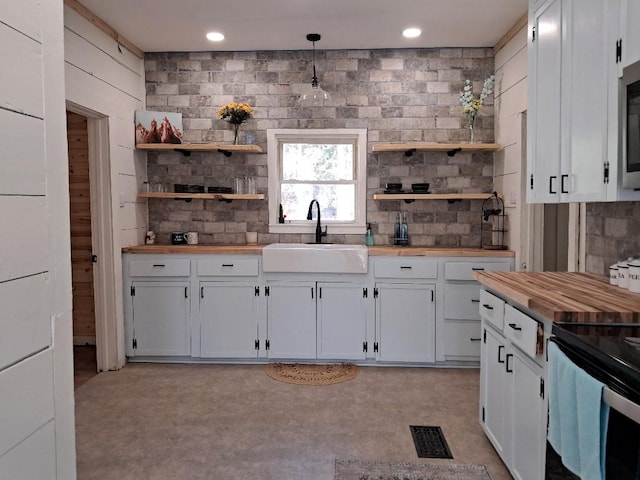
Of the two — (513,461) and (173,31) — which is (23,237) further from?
(173,31)

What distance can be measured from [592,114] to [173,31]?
3.30 m

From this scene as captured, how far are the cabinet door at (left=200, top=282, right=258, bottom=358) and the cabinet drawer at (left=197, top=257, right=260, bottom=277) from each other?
88 millimetres

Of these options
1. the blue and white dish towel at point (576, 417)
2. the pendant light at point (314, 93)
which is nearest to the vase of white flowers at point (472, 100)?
the pendant light at point (314, 93)

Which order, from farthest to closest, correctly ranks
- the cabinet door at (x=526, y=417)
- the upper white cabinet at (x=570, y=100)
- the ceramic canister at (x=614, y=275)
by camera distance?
the ceramic canister at (x=614, y=275) < the upper white cabinet at (x=570, y=100) < the cabinet door at (x=526, y=417)

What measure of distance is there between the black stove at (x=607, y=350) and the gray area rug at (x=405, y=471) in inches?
42.6

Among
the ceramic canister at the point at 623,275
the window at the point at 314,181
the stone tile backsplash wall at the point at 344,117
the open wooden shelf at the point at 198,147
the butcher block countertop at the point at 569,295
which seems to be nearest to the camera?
the butcher block countertop at the point at 569,295

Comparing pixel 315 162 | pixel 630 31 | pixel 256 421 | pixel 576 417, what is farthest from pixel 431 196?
pixel 576 417

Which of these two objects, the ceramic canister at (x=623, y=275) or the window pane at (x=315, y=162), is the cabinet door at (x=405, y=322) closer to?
the window pane at (x=315, y=162)

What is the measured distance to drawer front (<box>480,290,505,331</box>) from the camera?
7.84 feet

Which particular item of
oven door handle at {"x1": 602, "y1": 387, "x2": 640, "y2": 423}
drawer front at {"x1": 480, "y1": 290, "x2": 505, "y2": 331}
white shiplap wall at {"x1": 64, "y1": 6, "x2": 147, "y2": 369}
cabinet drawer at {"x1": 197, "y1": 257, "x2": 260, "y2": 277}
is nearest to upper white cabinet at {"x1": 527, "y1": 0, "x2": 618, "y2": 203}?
drawer front at {"x1": 480, "y1": 290, "x2": 505, "y2": 331}

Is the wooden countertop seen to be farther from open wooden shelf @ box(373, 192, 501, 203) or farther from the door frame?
open wooden shelf @ box(373, 192, 501, 203)

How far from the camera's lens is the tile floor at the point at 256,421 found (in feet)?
8.43

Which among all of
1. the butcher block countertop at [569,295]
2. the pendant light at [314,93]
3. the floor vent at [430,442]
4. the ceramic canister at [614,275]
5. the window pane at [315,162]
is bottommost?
the floor vent at [430,442]

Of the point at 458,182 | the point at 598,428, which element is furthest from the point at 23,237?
the point at 458,182
